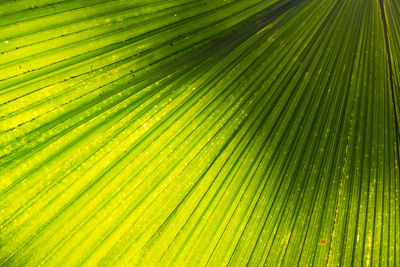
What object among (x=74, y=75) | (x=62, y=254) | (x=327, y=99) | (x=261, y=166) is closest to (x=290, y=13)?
(x=327, y=99)

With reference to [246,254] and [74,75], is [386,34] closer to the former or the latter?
[246,254]

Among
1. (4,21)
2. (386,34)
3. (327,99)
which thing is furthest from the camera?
(386,34)

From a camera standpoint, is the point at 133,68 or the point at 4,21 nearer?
the point at 4,21

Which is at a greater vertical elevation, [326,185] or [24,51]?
[24,51]

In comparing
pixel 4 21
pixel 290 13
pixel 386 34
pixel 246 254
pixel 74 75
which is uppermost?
pixel 4 21

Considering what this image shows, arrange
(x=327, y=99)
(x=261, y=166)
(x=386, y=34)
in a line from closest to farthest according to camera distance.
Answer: (x=261, y=166), (x=327, y=99), (x=386, y=34)

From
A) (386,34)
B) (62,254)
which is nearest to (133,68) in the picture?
(62,254)

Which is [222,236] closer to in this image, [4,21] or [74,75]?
[74,75]
